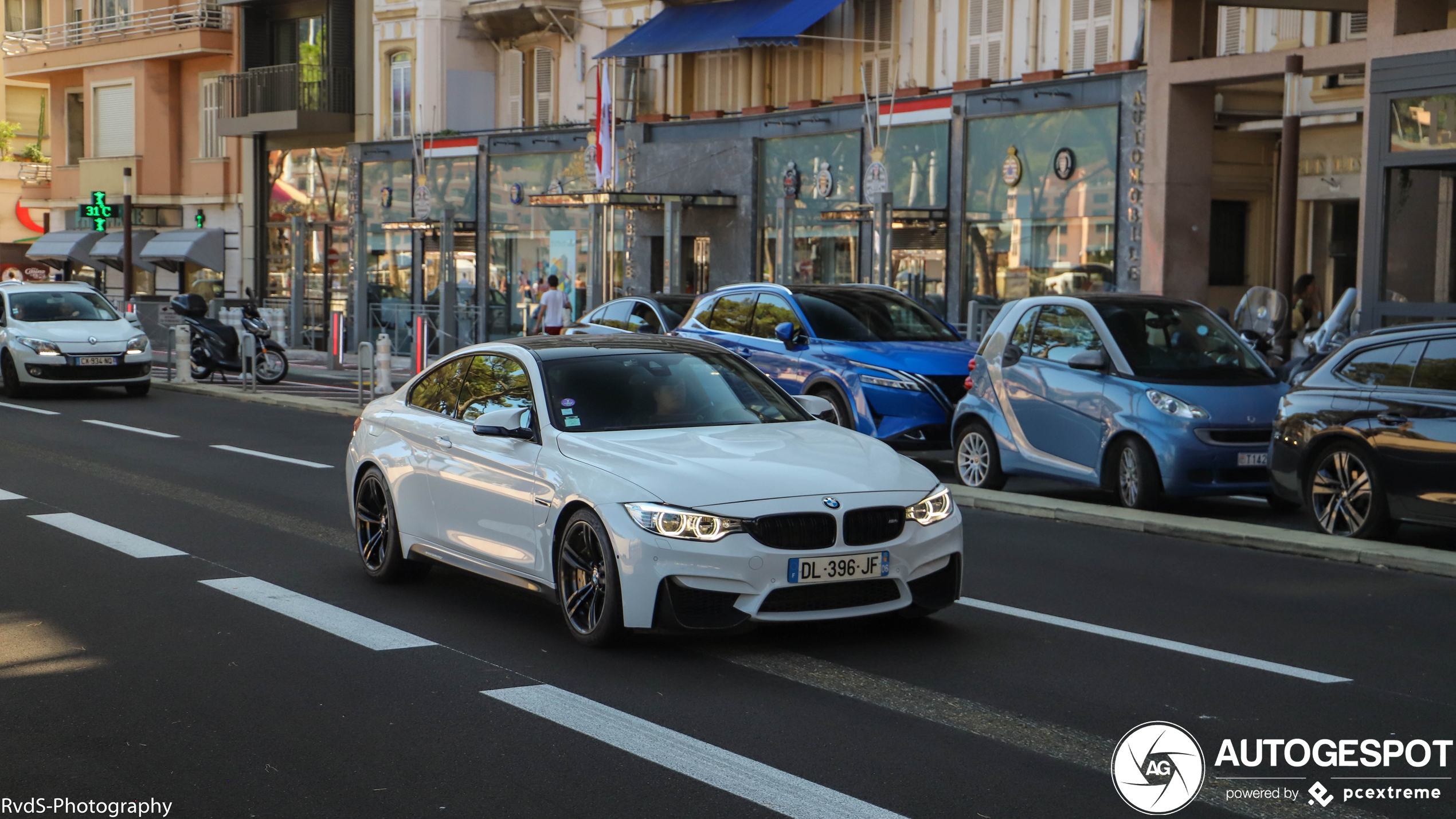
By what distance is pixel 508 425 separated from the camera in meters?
7.98

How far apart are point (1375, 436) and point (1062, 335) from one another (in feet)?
10.2

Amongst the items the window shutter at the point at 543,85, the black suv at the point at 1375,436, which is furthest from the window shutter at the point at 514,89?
the black suv at the point at 1375,436

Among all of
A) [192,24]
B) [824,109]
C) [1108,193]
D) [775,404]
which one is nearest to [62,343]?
[824,109]

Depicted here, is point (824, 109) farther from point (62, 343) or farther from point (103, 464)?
point (103, 464)

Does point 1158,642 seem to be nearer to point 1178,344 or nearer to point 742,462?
point 742,462

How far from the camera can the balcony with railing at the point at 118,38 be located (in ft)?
149

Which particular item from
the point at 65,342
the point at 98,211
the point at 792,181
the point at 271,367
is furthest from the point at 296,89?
the point at 65,342

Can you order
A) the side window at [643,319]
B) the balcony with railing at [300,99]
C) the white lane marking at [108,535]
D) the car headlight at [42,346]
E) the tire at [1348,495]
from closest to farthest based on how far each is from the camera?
the white lane marking at [108,535] < the tire at [1348,495] < the side window at [643,319] < the car headlight at [42,346] < the balcony with railing at [300,99]

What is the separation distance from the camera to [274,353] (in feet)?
93.2

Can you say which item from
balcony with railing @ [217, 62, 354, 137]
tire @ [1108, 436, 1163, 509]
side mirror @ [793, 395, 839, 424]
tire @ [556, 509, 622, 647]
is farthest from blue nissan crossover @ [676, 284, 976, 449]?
balcony with railing @ [217, 62, 354, 137]

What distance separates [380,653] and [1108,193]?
60.6 ft

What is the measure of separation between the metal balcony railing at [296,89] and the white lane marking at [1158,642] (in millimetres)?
35509

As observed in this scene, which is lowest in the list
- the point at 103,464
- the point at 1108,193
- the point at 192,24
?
the point at 103,464

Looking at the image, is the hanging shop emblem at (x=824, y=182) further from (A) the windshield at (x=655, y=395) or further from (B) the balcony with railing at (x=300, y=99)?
(A) the windshield at (x=655, y=395)
